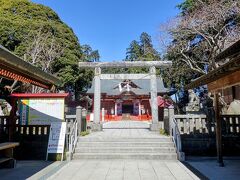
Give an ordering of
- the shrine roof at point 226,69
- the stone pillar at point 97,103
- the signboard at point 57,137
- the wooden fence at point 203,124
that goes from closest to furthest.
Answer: the shrine roof at point 226,69, the signboard at point 57,137, the wooden fence at point 203,124, the stone pillar at point 97,103

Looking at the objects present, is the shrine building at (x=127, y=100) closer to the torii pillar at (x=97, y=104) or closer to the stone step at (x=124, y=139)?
the torii pillar at (x=97, y=104)

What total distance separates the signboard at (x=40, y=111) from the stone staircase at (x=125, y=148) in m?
1.53

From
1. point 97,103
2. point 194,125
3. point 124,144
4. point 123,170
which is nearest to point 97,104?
point 97,103

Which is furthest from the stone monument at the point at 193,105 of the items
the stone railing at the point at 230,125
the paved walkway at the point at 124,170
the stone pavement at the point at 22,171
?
the stone pavement at the point at 22,171

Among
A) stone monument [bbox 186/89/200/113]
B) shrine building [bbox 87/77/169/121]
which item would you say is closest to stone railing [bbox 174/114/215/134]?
stone monument [bbox 186/89/200/113]

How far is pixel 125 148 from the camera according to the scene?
9781mm

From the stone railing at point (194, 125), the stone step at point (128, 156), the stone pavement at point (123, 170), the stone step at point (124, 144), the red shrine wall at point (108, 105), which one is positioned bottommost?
the stone pavement at point (123, 170)

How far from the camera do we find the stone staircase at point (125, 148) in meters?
9.28

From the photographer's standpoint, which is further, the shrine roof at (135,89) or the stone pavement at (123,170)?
the shrine roof at (135,89)

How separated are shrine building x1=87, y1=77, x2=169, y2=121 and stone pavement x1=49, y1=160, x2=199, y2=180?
77.9ft

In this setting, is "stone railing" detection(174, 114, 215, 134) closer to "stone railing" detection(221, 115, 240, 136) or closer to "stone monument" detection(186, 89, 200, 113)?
"stone railing" detection(221, 115, 240, 136)

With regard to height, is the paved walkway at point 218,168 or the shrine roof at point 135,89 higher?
the shrine roof at point 135,89

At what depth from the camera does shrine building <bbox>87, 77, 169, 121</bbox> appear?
32.8 metres

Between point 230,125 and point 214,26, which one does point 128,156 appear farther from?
point 214,26
